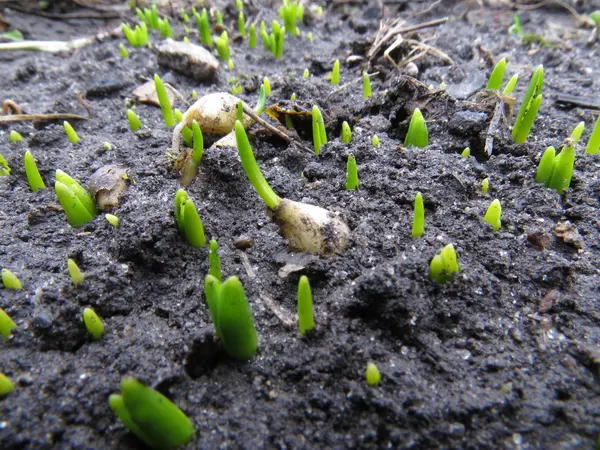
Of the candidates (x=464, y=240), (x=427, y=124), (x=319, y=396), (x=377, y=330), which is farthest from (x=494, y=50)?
(x=319, y=396)

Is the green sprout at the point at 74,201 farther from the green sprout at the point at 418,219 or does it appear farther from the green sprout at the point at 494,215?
the green sprout at the point at 494,215

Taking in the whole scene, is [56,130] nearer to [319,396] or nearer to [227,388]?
[227,388]

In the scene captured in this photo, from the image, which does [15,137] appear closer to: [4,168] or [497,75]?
[4,168]

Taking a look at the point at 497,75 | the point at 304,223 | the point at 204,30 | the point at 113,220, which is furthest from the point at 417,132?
the point at 204,30

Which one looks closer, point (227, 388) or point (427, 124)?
point (227, 388)

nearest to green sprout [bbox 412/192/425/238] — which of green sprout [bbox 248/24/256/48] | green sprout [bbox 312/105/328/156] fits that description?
green sprout [bbox 312/105/328/156]

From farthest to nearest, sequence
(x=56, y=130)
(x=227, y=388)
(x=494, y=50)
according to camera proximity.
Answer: (x=494, y=50), (x=56, y=130), (x=227, y=388)
